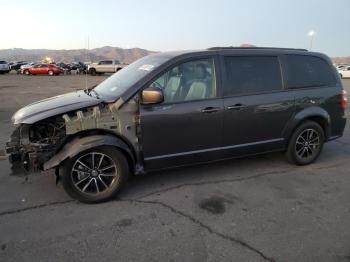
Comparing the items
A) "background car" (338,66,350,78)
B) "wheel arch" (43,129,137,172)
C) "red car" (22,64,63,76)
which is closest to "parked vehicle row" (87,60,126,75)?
"red car" (22,64,63,76)

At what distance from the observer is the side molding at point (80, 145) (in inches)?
152

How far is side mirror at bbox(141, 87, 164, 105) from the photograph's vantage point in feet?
13.2

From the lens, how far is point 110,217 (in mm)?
→ 3762

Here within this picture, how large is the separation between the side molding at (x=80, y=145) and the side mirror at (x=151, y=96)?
59cm

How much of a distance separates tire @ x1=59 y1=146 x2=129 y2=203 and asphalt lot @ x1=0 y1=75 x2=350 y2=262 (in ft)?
0.50

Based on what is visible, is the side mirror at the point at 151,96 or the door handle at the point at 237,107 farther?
the door handle at the point at 237,107

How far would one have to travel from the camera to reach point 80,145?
3.91 metres

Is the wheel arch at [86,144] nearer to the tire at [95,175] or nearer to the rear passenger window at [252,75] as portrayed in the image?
the tire at [95,175]

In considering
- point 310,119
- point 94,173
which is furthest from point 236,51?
point 94,173

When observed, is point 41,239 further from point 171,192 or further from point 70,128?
point 171,192

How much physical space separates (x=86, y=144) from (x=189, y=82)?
61.4 inches

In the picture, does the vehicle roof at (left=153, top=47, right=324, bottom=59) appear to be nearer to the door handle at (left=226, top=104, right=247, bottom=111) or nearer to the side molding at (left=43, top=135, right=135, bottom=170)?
the door handle at (left=226, top=104, right=247, bottom=111)

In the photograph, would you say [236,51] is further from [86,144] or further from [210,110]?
[86,144]

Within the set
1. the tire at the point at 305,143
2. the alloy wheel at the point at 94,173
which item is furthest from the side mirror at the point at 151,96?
the tire at the point at 305,143
